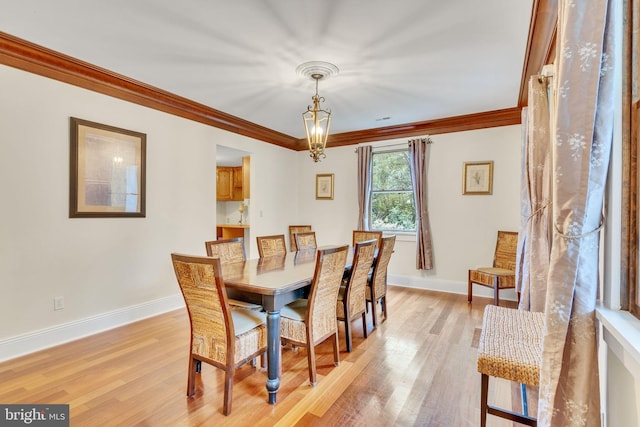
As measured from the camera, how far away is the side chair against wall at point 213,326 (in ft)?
5.64

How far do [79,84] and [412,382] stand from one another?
12.5ft

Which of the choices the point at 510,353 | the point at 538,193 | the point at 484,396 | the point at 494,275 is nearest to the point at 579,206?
the point at 510,353

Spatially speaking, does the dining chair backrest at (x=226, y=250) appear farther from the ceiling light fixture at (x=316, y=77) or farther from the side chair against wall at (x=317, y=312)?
the ceiling light fixture at (x=316, y=77)

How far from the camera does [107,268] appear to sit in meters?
3.14

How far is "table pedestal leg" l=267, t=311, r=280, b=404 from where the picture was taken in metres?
1.93

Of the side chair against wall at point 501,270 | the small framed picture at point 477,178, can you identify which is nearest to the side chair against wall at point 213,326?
the side chair against wall at point 501,270

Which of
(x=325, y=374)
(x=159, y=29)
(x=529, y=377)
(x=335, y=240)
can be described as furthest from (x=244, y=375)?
(x=335, y=240)

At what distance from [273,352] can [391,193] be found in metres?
3.67

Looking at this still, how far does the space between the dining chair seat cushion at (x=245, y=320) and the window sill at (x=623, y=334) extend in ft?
5.55

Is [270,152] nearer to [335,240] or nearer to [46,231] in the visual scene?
[335,240]

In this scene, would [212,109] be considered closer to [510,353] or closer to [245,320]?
[245,320]

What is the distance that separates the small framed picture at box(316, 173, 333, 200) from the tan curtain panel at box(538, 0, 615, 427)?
15.2 feet

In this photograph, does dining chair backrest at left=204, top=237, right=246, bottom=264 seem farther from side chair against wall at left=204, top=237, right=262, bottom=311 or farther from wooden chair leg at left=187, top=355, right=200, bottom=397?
wooden chair leg at left=187, top=355, right=200, bottom=397

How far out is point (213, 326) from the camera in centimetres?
184
